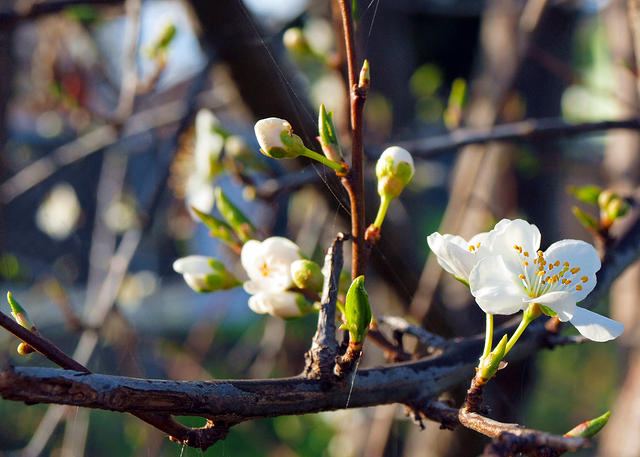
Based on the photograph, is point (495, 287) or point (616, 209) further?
point (616, 209)

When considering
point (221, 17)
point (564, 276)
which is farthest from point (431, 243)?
point (221, 17)

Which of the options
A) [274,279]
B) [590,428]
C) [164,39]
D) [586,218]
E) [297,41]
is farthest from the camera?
[164,39]

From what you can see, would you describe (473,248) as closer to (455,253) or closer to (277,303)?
(455,253)

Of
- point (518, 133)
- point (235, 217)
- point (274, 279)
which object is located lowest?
point (274, 279)

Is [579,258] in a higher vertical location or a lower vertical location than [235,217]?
lower

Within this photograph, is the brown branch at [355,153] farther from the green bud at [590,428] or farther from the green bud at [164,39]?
the green bud at [164,39]

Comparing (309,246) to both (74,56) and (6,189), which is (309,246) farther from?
(74,56)

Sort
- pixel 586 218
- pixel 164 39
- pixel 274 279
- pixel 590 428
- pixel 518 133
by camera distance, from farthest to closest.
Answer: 1. pixel 164 39
2. pixel 518 133
3. pixel 586 218
4. pixel 274 279
5. pixel 590 428

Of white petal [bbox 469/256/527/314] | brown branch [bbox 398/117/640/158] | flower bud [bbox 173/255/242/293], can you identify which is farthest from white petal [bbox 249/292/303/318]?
brown branch [bbox 398/117/640/158]

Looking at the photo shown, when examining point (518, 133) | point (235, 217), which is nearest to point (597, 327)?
point (235, 217)
